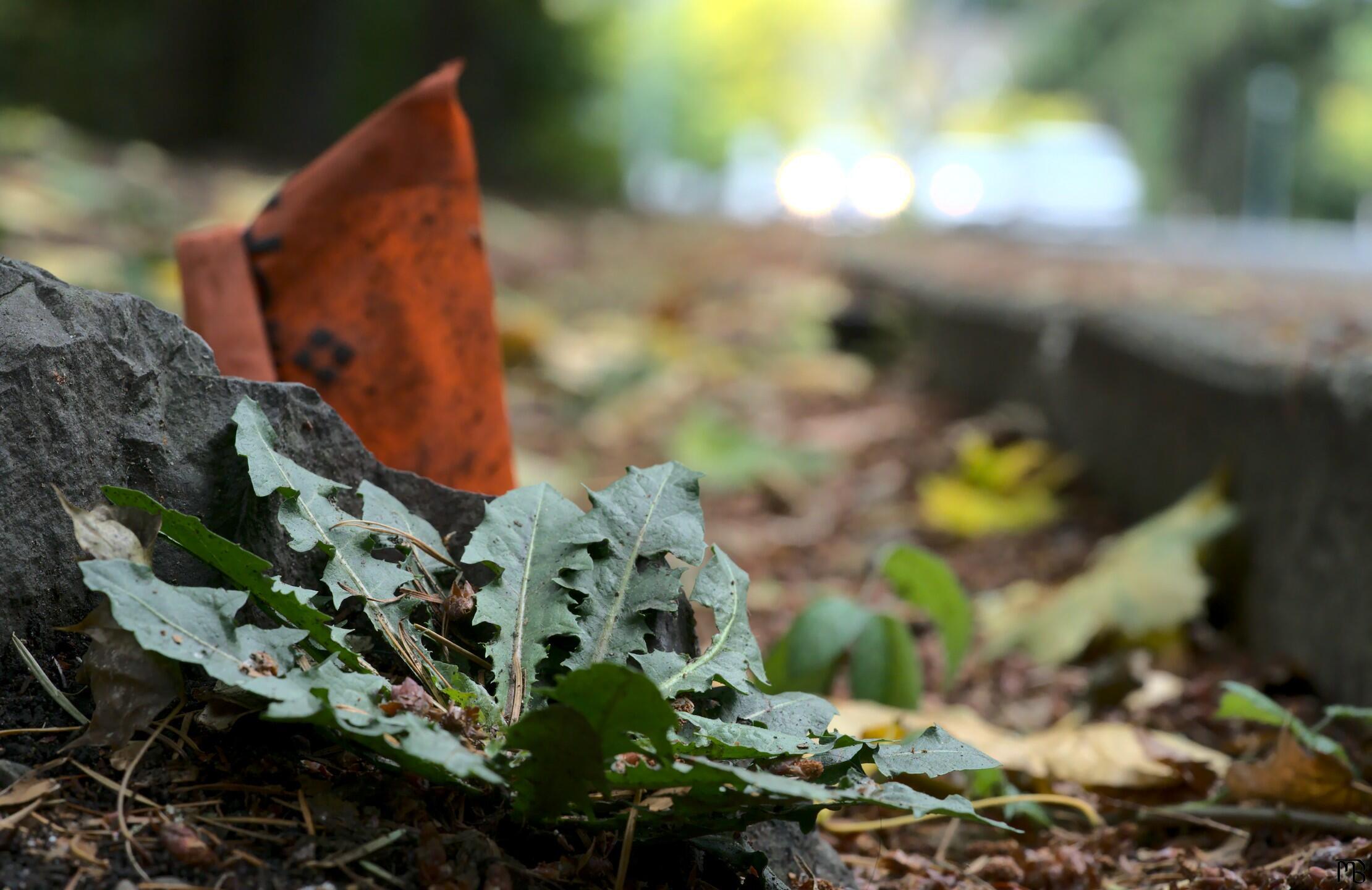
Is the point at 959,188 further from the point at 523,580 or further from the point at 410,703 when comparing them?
the point at 410,703

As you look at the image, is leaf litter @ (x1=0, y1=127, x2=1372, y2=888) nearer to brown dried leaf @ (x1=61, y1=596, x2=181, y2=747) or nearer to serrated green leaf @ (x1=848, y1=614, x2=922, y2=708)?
brown dried leaf @ (x1=61, y1=596, x2=181, y2=747)

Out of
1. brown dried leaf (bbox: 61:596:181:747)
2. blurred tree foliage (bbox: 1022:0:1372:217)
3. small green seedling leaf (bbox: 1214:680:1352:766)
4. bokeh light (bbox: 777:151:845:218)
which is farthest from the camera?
blurred tree foliage (bbox: 1022:0:1372:217)

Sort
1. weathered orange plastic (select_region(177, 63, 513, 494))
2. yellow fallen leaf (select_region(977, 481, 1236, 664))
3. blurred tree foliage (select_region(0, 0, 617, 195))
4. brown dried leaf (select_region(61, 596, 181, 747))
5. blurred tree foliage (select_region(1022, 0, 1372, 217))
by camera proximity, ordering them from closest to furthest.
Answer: brown dried leaf (select_region(61, 596, 181, 747)) < weathered orange plastic (select_region(177, 63, 513, 494)) < yellow fallen leaf (select_region(977, 481, 1236, 664)) < blurred tree foliage (select_region(0, 0, 617, 195)) < blurred tree foliage (select_region(1022, 0, 1372, 217))

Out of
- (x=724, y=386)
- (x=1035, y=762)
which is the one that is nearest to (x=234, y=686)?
(x=1035, y=762)

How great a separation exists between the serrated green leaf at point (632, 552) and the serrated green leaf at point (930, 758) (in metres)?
0.21

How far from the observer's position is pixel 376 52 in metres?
12.4

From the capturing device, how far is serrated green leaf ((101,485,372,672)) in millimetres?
881

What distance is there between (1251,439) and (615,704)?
1718 millimetres

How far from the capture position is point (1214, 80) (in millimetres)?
22281

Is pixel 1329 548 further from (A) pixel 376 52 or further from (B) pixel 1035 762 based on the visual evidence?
(A) pixel 376 52

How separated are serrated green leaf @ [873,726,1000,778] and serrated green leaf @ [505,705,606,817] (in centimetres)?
24

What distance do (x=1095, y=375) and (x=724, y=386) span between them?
185 cm

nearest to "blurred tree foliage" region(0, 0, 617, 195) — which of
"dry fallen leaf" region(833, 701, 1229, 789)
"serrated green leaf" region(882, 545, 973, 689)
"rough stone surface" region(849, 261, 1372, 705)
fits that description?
"rough stone surface" region(849, 261, 1372, 705)

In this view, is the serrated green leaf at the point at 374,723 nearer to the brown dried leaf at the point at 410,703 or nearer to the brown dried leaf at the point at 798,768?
the brown dried leaf at the point at 410,703
